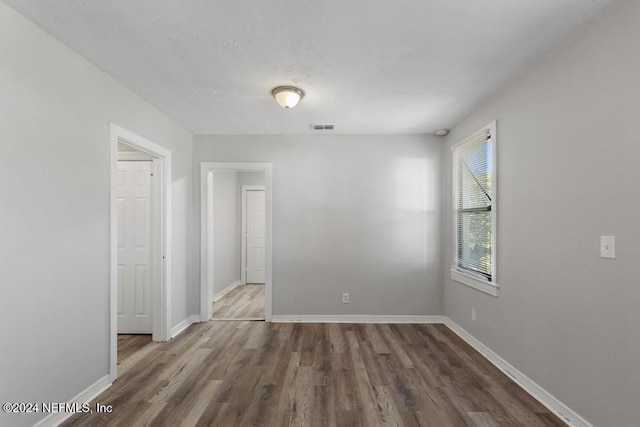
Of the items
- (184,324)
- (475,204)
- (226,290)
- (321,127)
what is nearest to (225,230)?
(226,290)

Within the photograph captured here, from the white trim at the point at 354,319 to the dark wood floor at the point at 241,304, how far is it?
1.41 ft

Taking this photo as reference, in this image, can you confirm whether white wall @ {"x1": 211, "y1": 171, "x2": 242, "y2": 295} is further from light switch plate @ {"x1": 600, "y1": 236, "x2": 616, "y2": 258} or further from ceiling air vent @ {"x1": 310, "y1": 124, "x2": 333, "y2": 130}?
light switch plate @ {"x1": 600, "y1": 236, "x2": 616, "y2": 258}

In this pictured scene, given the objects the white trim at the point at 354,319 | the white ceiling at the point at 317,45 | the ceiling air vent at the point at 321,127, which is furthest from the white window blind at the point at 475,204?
the ceiling air vent at the point at 321,127

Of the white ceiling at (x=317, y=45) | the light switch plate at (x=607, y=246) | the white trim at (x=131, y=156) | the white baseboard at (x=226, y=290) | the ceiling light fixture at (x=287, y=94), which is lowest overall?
the white baseboard at (x=226, y=290)

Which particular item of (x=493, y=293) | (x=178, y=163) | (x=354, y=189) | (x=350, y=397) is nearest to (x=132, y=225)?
(x=178, y=163)

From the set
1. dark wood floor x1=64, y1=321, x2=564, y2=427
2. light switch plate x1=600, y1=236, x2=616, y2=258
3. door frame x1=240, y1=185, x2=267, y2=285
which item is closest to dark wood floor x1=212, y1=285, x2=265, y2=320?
door frame x1=240, y1=185, x2=267, y2=285

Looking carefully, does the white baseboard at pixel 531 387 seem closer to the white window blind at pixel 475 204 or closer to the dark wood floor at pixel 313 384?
the dark wood floor at pixel 313 384

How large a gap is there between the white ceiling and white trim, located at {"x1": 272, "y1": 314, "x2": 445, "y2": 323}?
103 inches

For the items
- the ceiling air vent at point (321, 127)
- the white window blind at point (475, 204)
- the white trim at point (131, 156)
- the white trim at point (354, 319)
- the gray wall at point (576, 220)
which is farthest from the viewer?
the white trim at point (354, 319)

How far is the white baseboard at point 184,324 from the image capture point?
359 cm

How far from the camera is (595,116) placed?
1837mm

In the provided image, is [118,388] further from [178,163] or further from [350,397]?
[178,163]

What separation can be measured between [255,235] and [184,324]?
2770mm

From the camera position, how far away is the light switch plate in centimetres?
173
